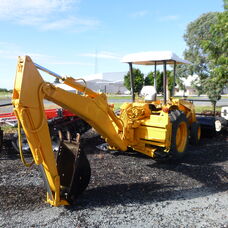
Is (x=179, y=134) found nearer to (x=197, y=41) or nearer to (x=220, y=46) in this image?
(x=220, y=46)

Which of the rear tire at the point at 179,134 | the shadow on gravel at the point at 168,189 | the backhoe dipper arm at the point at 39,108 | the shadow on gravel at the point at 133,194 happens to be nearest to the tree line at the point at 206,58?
the rear tire at the point at 179,134

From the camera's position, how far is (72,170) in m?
4.24

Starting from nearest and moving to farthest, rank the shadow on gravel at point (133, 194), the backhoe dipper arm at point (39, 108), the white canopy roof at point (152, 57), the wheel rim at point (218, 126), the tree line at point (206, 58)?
the backhoe dipper arm at point (39, 108) < the shadow on gravel at point (133, 194) < the white canopy roof at point (152, 57) < the tree line at point (206, 58) < the wheel rim at point (218, 126)

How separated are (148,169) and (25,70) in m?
3.10

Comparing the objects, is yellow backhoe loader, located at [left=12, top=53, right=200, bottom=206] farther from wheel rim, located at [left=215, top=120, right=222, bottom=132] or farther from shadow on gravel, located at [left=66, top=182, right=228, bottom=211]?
wheel rim, located at [left=215, top=120, right=222, bottom=132]

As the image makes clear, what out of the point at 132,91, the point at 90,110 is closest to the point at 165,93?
the point at 132,91

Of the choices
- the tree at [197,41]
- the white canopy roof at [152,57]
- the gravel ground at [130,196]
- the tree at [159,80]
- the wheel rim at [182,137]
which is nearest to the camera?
the gravel ground at [130,196]

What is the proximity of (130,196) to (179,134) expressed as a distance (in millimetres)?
2511

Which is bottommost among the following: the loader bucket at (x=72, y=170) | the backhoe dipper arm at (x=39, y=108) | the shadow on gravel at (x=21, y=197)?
the shadow on gravel at (x=21, y=197)

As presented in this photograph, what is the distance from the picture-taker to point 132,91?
6.52m

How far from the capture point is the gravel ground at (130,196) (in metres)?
3.56

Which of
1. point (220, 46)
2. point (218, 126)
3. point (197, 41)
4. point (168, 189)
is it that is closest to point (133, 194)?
point (168, 189)

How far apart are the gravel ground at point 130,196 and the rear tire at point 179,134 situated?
21 centimetres

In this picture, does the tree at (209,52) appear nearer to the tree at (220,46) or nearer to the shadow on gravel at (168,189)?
the tree at (220,46)
